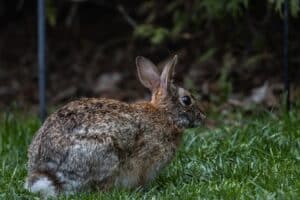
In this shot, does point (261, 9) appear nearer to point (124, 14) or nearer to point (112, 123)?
point (124, 14)

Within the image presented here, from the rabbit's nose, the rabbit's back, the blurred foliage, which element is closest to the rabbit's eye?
the rabbit's nose

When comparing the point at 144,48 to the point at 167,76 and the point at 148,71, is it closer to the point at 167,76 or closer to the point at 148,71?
the point at 148,71

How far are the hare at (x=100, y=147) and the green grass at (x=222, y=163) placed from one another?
114mm

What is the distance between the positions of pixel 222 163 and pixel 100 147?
107 cm

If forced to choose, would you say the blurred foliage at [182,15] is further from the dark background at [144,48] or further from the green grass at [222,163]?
the green grass at [222,163]

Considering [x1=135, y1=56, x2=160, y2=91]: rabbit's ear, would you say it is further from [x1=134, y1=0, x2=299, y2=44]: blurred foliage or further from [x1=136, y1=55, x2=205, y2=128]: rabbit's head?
[x1=134, y1=0, x2=299, y2=44]: blurred foliage

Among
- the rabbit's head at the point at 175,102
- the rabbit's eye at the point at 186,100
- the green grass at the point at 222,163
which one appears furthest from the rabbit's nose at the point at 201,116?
the green grass at the point at 222,163

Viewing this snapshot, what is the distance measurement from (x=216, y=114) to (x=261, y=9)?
2043 mm

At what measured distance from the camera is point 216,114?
8992 mm

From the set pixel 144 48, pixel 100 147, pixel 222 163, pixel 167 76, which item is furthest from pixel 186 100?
pixel 144 48

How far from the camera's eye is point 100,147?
5824 millimetres

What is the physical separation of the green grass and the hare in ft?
0.38

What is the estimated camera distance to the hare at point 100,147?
5.82 meters

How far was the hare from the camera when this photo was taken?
19.1 feet
